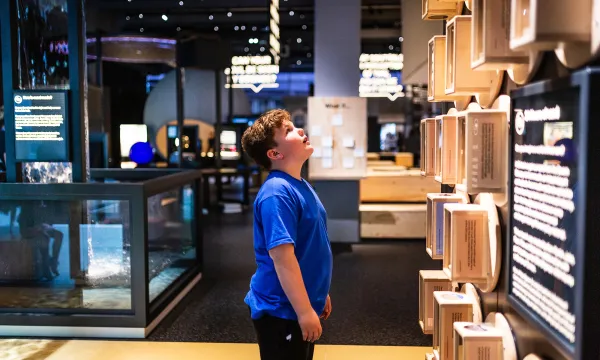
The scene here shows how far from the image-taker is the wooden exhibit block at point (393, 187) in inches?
367

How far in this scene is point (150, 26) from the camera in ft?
54.1

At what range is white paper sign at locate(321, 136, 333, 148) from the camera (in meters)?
8.39

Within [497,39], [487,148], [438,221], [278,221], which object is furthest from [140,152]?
[497,39]

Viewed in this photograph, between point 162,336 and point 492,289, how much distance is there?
2.98m

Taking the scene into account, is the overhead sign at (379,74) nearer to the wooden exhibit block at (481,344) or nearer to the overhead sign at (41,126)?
the overhead sign at (41,126)

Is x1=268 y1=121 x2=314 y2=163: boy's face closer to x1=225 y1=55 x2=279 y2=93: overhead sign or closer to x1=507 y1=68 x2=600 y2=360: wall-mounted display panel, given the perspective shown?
x1=507 y1=68 x2=600 y2=360: wall-mounted display panel

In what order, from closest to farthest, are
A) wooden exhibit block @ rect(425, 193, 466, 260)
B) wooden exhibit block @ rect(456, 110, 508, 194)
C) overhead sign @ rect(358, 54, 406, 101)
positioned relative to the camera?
wooden exhibit block @ rect(456, 110, 508, 194) → wooden exhibit block @ rect(425, 193, 466, 260) → overhead sign @ rect(358, 54, 406, 101)

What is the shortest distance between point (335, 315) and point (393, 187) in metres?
4.48

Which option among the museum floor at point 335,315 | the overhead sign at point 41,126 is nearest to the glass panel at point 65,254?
the museum floor at point 335,315

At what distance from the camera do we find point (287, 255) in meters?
2.21

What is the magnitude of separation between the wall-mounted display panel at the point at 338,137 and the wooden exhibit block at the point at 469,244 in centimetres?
602

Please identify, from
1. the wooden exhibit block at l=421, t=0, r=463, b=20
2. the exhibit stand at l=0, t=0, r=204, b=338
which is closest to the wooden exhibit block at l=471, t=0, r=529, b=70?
the wooden exhibit block at l=421, t=0, r=463, b=20

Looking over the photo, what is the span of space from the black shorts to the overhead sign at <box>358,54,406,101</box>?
1436 centimetres

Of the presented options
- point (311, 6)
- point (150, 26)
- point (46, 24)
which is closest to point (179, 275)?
point (46, 24)
